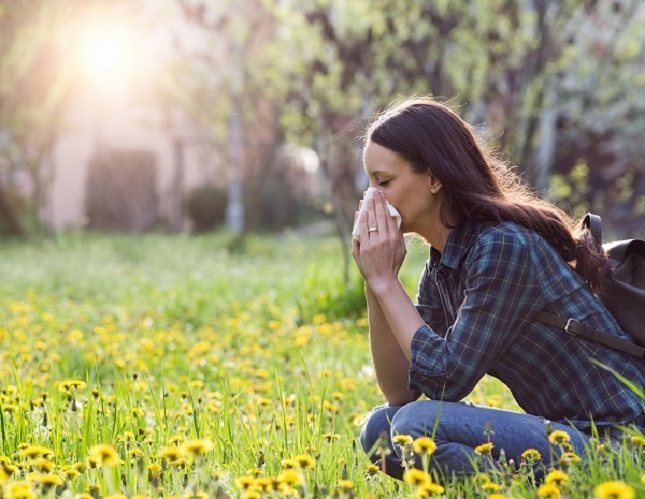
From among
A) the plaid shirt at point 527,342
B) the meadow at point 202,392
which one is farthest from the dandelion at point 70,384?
the plaid shirt at point 527,342

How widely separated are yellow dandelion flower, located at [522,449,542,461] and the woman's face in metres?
0.72

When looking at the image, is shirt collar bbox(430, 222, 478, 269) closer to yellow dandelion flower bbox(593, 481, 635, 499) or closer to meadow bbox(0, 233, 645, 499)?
meadow bbox(0, 233, 645, 499)

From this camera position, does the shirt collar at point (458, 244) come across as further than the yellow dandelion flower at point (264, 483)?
Yes

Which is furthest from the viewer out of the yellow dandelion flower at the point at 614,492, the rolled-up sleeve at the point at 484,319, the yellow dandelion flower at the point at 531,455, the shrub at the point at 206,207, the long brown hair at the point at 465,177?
the shrub at the point at 206,207

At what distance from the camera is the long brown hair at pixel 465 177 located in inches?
105

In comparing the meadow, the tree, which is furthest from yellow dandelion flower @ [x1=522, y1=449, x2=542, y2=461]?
the tree

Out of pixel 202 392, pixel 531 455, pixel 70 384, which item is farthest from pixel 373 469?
pixel 202 392

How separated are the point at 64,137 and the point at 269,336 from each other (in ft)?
78.8

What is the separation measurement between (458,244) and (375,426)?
0.59 meters

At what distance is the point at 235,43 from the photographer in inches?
643

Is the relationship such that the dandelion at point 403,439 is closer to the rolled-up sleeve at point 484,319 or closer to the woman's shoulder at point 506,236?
the rolled-up sleeve at point 484,319

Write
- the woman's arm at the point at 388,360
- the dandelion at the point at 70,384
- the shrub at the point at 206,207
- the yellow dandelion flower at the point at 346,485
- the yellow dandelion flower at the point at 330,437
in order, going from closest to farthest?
the yellow dandelion flower at the point at 346,485 → the yellow dandelion flower at the point at 330,437 → the dandelion at the point at 70,384 → the woman's arm at the point at 388,360 → the shrub at the point at 206,207

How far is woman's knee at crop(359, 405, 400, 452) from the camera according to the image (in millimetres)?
2883

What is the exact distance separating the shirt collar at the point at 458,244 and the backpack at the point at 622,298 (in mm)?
278
